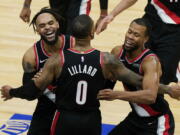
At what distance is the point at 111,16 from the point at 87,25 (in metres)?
1.22

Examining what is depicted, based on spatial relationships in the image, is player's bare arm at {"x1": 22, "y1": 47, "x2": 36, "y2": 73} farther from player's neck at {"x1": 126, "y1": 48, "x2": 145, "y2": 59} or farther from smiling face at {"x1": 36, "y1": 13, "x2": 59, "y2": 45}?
player's neck at {"x1": 126, "y1": 48, "x2": 145, "y2": 59}

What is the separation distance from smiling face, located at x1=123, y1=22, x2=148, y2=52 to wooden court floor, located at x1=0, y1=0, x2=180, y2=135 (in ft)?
7.14

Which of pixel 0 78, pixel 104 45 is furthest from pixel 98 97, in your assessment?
pixel 104 45

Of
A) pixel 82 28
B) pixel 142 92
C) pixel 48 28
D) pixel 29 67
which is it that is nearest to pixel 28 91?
pixel 29 67

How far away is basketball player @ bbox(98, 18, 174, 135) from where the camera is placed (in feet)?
13.8

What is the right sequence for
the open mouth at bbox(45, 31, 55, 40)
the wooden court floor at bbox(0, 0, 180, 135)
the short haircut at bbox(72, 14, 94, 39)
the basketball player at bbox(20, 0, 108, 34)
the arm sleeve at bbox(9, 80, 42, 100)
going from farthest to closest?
the wooden court floor at bbox(0, 0, 180, 135) < the basketball player at bbox(20, 0, 108, 34) < the open mouth at bbox(45, 31, 55, 40) < the arm sleeve at bbox(9, 80, 42, 100) < the short haircut at bbox(72, 14, 94, 39)

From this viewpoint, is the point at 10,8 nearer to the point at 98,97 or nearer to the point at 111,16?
the point at 111,16

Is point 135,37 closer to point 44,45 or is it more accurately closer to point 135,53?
point 135,53

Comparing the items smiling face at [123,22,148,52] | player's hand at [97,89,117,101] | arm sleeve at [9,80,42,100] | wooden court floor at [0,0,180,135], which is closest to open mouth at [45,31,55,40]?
arm sleeve at [9,80,42,100]

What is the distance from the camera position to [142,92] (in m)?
4.20

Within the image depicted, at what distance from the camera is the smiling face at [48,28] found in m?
4.67

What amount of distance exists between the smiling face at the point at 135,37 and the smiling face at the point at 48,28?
67 cm

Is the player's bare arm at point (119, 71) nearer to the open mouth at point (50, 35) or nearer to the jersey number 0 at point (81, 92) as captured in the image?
the jersey number 0 at point (81, 92)

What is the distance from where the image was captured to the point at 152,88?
4.21 metres
